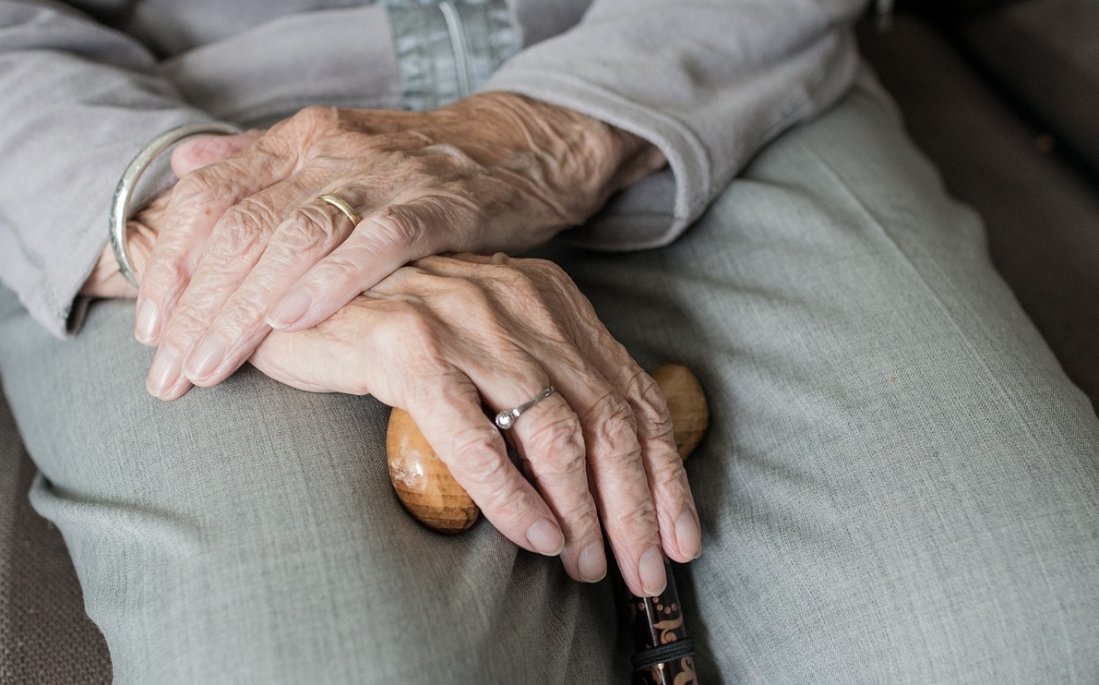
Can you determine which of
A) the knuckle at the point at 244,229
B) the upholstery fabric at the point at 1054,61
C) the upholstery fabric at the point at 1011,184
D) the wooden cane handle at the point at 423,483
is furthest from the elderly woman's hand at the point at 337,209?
the upholstery fabric at the point at 1054,61

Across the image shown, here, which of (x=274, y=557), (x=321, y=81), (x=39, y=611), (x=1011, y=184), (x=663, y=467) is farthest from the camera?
(x=1011, y=184)

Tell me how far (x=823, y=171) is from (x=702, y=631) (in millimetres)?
506

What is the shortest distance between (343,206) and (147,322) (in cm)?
19

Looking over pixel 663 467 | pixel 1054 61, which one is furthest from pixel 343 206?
pixel 1054 61

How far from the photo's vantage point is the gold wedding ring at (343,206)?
26.0 inches

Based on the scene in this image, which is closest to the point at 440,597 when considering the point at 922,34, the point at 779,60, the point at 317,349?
the point at 317,349

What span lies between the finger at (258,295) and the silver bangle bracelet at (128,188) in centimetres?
15

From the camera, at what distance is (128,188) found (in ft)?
2.41

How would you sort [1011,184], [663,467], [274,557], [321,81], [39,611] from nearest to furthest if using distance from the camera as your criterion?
[274,557] → [663,467] → [39,611] → [321,81] → [1011,184]

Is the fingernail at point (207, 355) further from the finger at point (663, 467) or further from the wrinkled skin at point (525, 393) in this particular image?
the finger at point (663, 467)

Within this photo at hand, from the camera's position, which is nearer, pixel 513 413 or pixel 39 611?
pixel 513 413

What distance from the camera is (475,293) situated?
2.08 feet

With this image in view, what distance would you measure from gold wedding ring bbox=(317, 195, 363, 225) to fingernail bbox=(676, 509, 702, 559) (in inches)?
13.7

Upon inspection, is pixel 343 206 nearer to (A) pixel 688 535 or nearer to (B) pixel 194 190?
(B) pixel 194 190
